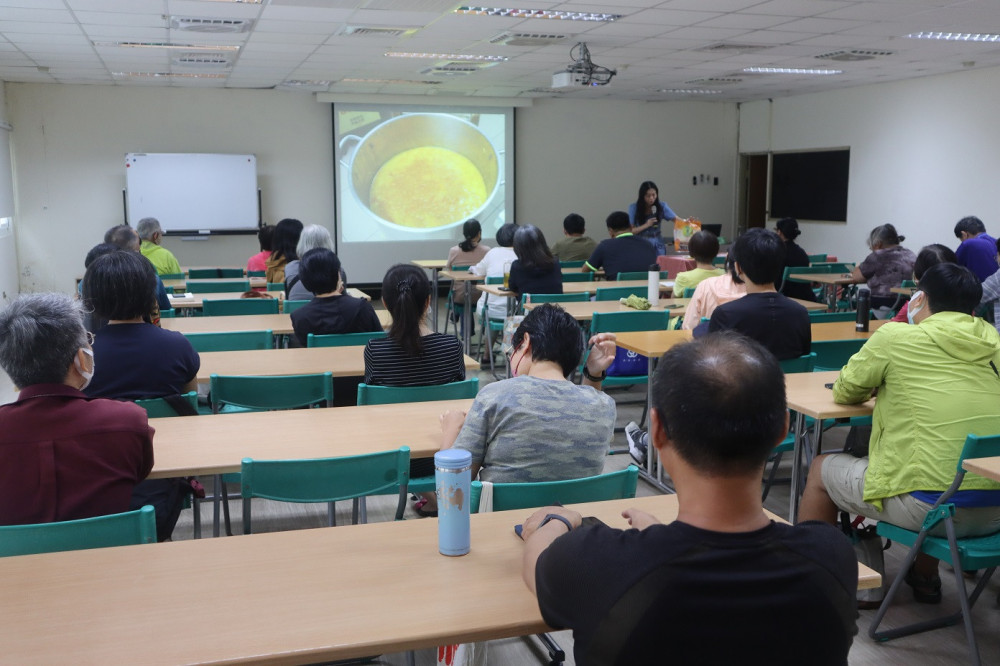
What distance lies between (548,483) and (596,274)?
5877 mm

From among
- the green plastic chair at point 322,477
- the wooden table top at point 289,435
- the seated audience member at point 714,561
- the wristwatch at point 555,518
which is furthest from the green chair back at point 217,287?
the seated audience member at point 714,561

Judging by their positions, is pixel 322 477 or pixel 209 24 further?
pixel 209 24

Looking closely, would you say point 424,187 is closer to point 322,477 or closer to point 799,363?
point 799,363

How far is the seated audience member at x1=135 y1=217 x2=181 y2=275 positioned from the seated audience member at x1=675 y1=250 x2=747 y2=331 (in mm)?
4622

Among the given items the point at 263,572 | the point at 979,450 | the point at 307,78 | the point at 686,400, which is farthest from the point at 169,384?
the point at 307,78

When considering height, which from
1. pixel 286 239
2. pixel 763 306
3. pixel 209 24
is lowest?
pixel 763 306

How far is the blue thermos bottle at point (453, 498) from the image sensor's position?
5.56 ft

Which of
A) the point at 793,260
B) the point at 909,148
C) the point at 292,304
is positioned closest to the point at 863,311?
the point at 292,304

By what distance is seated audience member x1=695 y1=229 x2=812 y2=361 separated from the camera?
12.3ft

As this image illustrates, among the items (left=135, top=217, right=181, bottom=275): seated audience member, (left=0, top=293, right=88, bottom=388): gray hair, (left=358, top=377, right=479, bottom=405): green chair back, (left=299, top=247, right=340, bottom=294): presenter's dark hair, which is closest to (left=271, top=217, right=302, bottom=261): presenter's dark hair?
(left=135, top=217, right=181, bottom=275): seated audience member

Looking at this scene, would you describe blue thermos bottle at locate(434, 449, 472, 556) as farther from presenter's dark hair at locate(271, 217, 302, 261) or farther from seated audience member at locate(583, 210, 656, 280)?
seated audience member at locate(583, 210, 656, 280)

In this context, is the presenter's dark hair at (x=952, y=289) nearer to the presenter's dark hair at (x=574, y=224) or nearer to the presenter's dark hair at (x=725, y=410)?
the presenter's dark hair at (x=725, y=410)

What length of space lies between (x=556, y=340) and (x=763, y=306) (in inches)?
70.1

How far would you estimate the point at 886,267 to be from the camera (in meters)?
7.62
